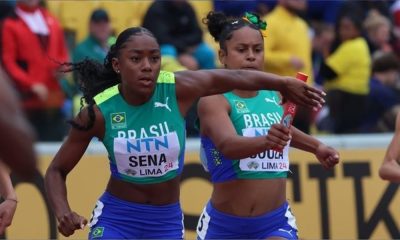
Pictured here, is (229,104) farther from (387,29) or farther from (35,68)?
(387,29)

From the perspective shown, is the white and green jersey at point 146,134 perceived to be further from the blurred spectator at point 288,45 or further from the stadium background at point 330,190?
the blurred spectator at point 288,45

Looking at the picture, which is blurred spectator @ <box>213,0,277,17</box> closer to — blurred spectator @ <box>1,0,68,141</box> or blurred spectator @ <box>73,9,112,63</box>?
blurred spectator @ <box>73,9,112,63</box>

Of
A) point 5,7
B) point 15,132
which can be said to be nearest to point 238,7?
point 5,7

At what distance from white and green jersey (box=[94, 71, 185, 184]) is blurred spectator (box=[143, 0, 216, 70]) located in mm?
4500

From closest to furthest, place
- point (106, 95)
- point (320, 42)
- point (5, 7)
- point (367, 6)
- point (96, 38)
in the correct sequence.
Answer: point (106, 95) → point (96, 38) → point (5, 7) → point (367, 6) → point (320, 42)

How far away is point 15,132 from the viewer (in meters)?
2.76

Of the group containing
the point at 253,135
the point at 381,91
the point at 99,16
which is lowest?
the point at 381,91

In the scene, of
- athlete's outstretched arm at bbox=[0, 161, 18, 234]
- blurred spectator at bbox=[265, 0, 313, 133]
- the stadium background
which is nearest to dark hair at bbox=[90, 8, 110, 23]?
blurred spectator at bbox=[265, 0, 313, 133]

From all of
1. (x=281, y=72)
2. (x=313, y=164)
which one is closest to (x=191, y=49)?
(x=281, y=72)

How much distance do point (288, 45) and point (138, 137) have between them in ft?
16.6

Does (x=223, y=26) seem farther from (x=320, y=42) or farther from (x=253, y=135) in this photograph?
(x=320, y=42)

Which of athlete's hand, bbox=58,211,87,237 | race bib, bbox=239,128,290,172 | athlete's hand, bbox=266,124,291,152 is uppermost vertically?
athlete's hand, bbox=266,124,291,152

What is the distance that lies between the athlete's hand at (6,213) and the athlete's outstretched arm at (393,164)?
7.48ft

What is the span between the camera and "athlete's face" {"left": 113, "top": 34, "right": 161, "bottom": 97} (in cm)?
582
